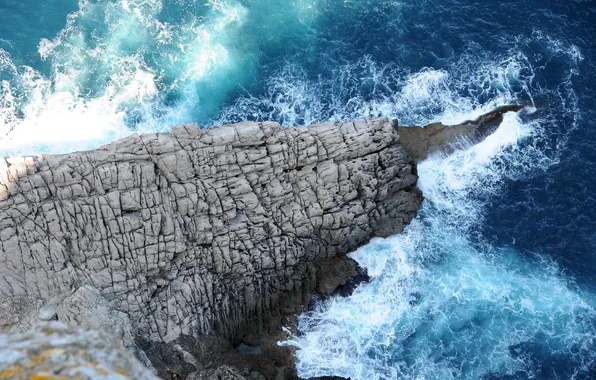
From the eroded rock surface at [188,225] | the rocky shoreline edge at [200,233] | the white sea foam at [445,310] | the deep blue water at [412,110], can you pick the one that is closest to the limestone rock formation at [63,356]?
the rocky shoreline edge at [200,233]

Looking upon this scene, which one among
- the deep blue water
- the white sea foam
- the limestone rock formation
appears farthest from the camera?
the deep blue water

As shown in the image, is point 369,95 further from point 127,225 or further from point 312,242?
point 127,225

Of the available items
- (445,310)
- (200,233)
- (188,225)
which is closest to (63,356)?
(188,225)

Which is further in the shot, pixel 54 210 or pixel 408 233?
Answer: pixel 408 233

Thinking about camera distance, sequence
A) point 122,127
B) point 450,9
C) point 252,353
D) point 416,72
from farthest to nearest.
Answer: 1. point 450,9
2. point 416,72
3. point 122,127
4. point 252,353

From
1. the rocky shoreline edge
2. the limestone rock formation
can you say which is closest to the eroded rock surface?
the rocky shoreline edge

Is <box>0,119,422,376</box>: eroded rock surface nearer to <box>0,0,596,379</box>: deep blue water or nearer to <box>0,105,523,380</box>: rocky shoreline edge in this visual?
<box>0,105,523,380</box>: rocky shoreline edge

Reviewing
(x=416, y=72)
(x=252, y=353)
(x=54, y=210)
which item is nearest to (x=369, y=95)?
(x=416, y=72)
